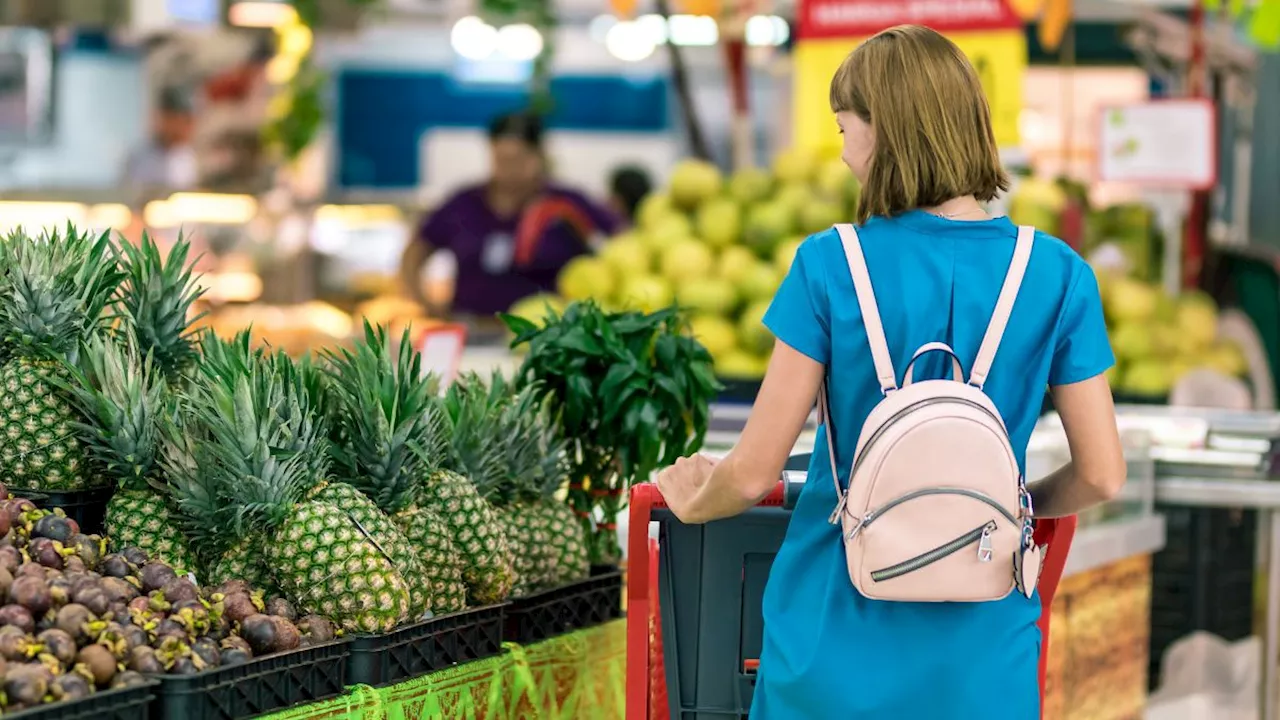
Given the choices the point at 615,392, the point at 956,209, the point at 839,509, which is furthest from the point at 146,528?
the point at 956,209

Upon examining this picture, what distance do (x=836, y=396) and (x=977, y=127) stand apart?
0.45 m

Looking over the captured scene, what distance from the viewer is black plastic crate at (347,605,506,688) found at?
9.20 feet

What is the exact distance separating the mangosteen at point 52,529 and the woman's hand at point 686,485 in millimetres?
986

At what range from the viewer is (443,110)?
70.4ft

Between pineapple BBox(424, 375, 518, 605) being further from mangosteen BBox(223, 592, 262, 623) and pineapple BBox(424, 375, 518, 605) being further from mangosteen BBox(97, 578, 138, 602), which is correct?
Answer: mangosteen BBox(97, 578, 138, 602)

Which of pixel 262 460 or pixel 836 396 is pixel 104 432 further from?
pixel 836 396

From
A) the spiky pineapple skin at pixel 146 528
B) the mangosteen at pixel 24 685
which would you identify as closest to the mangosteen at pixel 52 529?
the spiky pineapple skin at pixel 146 528

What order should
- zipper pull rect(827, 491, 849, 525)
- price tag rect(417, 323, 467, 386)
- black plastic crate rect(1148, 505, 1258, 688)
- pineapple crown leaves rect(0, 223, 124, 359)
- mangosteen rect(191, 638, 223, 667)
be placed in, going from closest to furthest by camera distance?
zipper pull rect(827, 491, 849, 525) → mangosteen rect(191, 638, 223, 667) → pineapple crown leaves rect(0, 223, 124, 359) → price tag rect(417, 323, 467, 386) → black plastic crate rect(1148, 505, 1258, 688)

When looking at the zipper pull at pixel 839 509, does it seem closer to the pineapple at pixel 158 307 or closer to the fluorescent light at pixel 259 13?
the pineapple at pixel 158 307

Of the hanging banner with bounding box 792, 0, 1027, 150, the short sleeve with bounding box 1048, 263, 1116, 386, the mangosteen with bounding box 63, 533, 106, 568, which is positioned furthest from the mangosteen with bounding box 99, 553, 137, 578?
the hanging banner with bounding box 792, 0, 1027, 150

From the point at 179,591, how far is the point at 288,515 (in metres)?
0.23

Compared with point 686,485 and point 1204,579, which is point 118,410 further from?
point 1204,579

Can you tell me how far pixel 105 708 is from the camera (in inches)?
92.0

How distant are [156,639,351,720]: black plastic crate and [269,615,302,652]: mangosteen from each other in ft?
0.15
